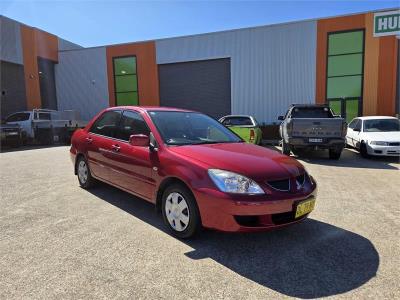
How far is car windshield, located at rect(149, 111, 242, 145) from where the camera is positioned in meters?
4.39

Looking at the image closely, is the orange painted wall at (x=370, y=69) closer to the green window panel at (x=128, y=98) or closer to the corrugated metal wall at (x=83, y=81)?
the green window panel at (x=128, y=98)

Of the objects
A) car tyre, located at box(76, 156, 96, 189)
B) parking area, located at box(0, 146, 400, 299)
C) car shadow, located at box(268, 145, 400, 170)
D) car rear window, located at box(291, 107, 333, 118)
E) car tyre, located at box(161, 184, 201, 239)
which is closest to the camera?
parking area, located at box(0, 146, 400, 299)

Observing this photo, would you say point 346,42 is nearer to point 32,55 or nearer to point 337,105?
point 337,105

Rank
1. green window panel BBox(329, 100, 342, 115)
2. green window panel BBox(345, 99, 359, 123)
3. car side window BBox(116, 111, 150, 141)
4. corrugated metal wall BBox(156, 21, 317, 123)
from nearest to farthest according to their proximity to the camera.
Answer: car side window BBox(116, 111, 150, 141) → green window panel BBox(345, 99, 359, 123) → green window panel BBox(329, 100, 342, 115) → corrugated metal wall BBox(156, 21, 317, 123)

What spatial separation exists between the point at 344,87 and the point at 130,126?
16.1m

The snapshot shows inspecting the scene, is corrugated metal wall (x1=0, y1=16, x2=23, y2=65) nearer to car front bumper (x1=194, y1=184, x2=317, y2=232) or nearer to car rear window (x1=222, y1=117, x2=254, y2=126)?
car rear window (x1=222, y1=117, x2=254, y2=126)

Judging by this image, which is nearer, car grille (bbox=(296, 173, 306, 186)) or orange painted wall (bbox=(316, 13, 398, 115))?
car grille (bbox=(296, 173, 306, 186))

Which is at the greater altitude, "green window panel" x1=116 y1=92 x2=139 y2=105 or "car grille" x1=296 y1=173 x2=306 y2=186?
"green window panel" x1=116 y1=92 x2=139 y2=105

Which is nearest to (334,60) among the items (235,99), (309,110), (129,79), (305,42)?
(305,42)

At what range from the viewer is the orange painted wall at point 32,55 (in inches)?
794

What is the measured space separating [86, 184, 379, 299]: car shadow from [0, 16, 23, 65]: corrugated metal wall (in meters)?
19.0

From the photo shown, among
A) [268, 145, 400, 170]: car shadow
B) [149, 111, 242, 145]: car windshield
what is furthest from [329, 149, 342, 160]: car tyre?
[149, 111, 242, 145]: car windshield

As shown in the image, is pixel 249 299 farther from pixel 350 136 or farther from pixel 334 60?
pixel 334 60

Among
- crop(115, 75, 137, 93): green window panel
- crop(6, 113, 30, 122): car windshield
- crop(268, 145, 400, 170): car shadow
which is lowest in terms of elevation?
crop(268, 145, 400, 170): car shadow
